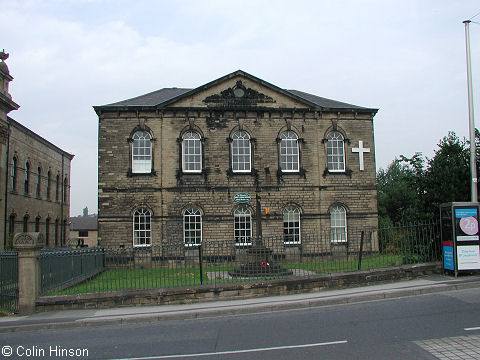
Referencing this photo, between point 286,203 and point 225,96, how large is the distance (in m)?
6.75

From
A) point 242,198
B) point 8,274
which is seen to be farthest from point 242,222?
point 8,274

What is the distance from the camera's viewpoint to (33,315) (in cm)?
1145

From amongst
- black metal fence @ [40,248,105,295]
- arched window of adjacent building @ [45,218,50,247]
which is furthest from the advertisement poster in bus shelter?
arched window of adjacent building @ [45,218,50,247]

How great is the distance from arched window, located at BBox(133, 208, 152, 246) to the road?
12.3 m

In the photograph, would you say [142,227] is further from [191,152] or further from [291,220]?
[291,220]

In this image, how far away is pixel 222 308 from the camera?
11.0m

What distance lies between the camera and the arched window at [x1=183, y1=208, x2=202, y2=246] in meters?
22.6

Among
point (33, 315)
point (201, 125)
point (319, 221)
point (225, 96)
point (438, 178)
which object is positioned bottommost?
point (33, 315)

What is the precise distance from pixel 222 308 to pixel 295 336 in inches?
126

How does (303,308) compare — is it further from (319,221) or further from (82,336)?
(319,221)

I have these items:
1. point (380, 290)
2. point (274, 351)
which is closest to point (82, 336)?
point (274, 351)

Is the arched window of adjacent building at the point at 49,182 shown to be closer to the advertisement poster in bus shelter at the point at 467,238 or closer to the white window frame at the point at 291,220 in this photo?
the white window frame at the point at 291,220

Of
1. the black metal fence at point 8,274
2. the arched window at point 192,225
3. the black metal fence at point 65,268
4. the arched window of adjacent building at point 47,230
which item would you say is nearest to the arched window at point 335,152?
the arched window at point 192,225

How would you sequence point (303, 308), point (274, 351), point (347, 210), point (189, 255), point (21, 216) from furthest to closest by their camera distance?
1. point (21, 216)
2. point (347, 210)
3. point (189, 255)
4. point (303, 308)
5. point (274, 351)
